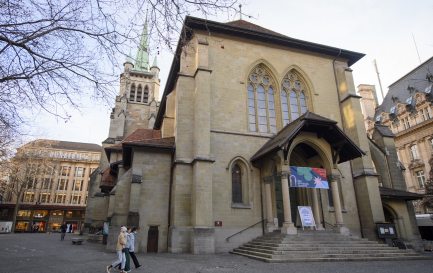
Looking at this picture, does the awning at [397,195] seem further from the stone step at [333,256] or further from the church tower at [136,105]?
the church tower at [136,105]

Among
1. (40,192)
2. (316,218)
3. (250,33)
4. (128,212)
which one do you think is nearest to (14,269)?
(128,212)

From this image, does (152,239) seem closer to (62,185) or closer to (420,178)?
(420,178)

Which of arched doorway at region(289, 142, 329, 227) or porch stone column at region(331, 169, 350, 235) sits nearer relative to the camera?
porch stone column at region(331, 169, 350, 235)

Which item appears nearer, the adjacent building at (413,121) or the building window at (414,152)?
the adjacent building at (413,121)

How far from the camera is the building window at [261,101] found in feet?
59.3

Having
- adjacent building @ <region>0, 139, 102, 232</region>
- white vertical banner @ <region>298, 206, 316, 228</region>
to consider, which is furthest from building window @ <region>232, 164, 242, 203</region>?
adjacent building @ <region>0, 139, 102, 232</region>

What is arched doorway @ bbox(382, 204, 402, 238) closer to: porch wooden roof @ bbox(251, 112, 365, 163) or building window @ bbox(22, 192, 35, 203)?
porch wooden roof @ bbox(251, 112, 365, 163)

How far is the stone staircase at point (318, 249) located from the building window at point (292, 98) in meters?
7.88

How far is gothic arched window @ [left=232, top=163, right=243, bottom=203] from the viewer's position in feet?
52.7

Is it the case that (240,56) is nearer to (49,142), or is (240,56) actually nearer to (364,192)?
(364,192)

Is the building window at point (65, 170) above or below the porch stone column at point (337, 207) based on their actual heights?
above

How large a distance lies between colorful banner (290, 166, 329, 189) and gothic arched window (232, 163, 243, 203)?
10.1 feet

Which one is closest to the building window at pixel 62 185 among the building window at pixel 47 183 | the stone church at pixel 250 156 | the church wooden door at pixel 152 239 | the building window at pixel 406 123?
the building window at pixel 47 183

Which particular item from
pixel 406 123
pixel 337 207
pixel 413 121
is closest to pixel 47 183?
pixel 337 207
